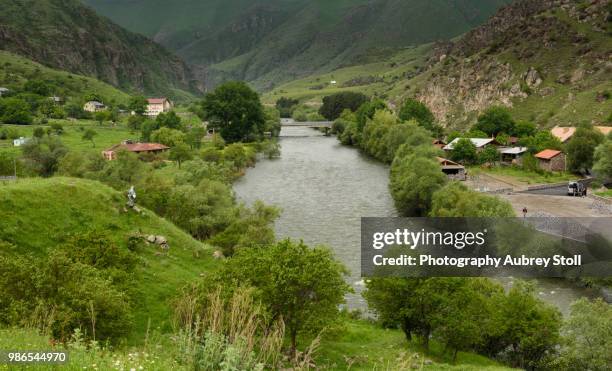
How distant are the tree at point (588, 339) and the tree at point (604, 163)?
52.8 metres

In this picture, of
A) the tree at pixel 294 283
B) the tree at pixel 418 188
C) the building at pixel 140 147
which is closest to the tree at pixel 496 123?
the tree at pixel 418 188

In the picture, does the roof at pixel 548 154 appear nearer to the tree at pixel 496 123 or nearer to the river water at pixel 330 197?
the river water at pixel 330 197

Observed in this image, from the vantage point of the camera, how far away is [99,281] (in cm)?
2031

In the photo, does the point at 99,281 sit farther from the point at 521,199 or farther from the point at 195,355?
the point at 521,199

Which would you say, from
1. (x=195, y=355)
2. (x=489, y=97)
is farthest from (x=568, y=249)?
(x=489, y=97)

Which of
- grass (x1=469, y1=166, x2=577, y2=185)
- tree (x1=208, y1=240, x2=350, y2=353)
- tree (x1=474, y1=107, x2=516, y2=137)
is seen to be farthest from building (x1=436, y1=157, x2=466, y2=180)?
tree (x1=208, y1=240, x2=350, y2=353)

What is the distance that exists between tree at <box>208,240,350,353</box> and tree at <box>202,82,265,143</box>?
114m

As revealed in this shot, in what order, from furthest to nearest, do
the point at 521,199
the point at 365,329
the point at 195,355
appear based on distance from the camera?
1. the point at 521,199
2. the point at 365,329
3. the point at 195,355

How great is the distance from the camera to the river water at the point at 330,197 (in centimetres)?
4484

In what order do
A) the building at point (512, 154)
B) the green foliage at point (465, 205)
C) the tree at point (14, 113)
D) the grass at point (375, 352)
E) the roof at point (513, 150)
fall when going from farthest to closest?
the tree at point (14, 113) → the roof at point (513, 150) → the building at point (512, 154) → the green foliage at point (465, 205) → the grass at point (375, 352)

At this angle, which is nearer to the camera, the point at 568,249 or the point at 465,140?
the point at 568,249

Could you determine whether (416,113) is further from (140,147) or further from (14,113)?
(14,113)

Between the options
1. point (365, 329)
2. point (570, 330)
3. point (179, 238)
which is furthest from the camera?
point (179, 238)

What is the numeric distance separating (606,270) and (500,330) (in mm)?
17570
